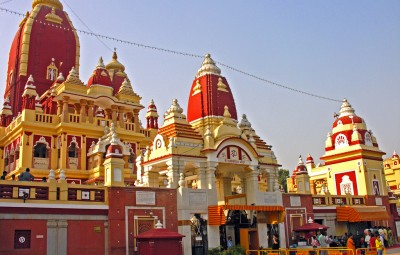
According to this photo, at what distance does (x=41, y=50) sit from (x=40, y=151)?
9.32 m

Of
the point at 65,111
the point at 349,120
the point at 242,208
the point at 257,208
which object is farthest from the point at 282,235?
the point at 65,111

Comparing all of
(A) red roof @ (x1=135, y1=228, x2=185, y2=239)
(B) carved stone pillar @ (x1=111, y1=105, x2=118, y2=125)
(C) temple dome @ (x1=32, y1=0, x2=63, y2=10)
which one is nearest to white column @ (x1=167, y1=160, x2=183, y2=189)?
(A) red roof @ (x1=135, y1=228, x2=185, y2=239)

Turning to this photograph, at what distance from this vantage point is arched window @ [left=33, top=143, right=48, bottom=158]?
26125mm

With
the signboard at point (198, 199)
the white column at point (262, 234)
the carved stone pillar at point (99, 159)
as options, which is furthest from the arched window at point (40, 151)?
the white column at point (262, 234)

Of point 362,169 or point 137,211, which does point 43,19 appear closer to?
point 137,211

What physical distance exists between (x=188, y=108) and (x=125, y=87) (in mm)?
8760

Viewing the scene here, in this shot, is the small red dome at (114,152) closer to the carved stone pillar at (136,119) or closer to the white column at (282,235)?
the white column at (282,235)

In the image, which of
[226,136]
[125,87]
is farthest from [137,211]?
[125,87]

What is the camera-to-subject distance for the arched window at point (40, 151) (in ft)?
85.7

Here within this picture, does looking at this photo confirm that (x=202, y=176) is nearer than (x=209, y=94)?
Yes

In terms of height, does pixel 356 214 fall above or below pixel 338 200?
below

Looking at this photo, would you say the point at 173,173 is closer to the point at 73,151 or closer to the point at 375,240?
the point at 375,240

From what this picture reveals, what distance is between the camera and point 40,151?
26.4 m

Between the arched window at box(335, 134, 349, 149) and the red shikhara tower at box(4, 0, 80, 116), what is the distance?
19290 mm
